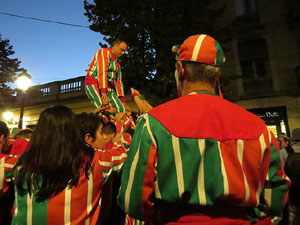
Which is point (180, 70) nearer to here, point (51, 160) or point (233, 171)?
point (233, 171)

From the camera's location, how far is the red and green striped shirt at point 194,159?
1.09 meters

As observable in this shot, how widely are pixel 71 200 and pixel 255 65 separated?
47.2ft

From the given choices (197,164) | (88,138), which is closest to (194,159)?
(197,164)

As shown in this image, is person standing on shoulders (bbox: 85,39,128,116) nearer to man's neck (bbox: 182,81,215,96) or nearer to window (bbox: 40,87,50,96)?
man's neck (bbox: 182,81,215,96)

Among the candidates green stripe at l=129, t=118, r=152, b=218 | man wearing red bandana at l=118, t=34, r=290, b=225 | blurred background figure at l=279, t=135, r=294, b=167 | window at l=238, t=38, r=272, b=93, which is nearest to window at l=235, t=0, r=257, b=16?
window at l=238, t=38, r=272, b=93

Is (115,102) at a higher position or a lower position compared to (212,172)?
higher

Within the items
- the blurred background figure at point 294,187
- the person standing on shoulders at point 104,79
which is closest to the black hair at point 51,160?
the person standing on shoulders at point 104,79

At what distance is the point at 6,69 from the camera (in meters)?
21.1

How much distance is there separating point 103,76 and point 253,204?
2.57 metres

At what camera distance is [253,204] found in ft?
3.83

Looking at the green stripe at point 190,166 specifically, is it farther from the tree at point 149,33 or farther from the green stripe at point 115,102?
the tree at point 149,33

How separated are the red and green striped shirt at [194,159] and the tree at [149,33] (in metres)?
8.45

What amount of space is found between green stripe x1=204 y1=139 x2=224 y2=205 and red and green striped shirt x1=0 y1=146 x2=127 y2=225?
0.79 m

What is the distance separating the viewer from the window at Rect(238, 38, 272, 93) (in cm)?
1314
